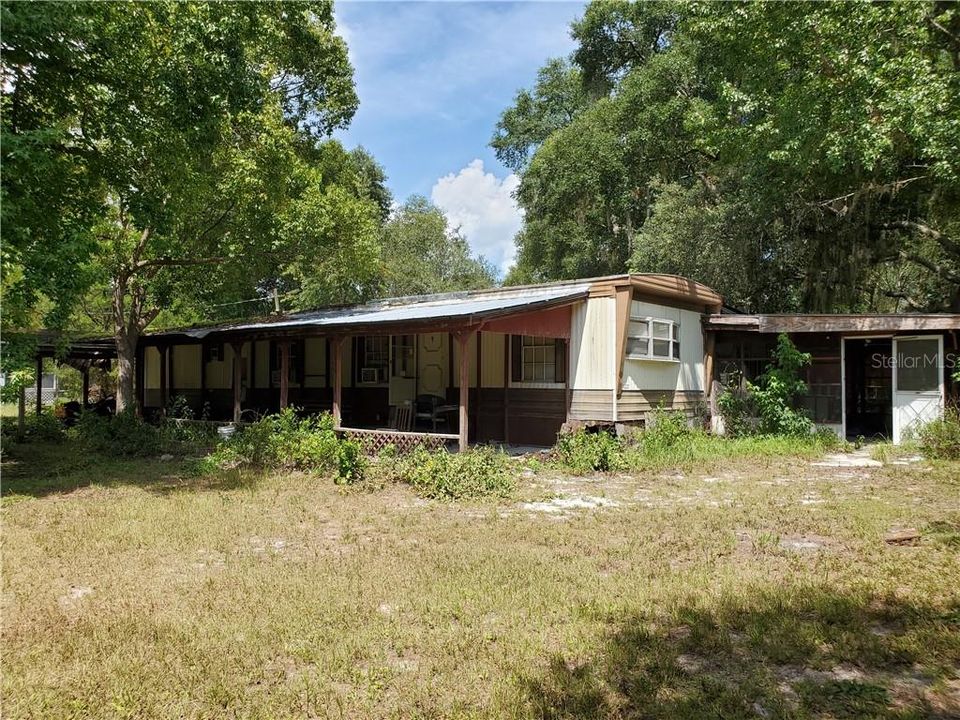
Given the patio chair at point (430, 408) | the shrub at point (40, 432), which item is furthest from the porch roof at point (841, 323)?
the shrub at point (40, 432)

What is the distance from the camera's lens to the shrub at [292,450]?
9.56 metres

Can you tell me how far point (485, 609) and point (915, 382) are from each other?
11.9 meters

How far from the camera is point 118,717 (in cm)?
313

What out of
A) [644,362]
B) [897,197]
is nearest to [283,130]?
[644,362]

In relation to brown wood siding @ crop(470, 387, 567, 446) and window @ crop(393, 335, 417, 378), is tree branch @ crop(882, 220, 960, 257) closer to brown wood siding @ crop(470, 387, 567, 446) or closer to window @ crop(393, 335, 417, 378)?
brown wood siding @ crop(470, 387, 567, 446)

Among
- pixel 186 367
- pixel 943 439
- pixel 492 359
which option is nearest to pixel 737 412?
pixel 943 439

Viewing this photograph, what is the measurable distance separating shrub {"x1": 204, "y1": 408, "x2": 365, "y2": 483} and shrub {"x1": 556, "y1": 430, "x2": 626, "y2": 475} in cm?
339

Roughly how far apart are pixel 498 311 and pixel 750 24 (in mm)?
9054

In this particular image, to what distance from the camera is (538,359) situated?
12953 millimetres

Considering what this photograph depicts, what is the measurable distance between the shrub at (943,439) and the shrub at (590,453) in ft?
16.8

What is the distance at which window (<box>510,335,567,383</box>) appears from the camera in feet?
41.6

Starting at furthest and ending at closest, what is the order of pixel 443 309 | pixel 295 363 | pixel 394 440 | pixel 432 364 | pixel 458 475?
1. pixel 295 363
2. pixel 432 364
3. pixel 443 309
4. pixel 394 440
5. pixel 458 475

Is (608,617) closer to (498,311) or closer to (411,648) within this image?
(411,648)

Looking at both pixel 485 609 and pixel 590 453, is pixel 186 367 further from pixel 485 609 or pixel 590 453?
pixel 485 609
